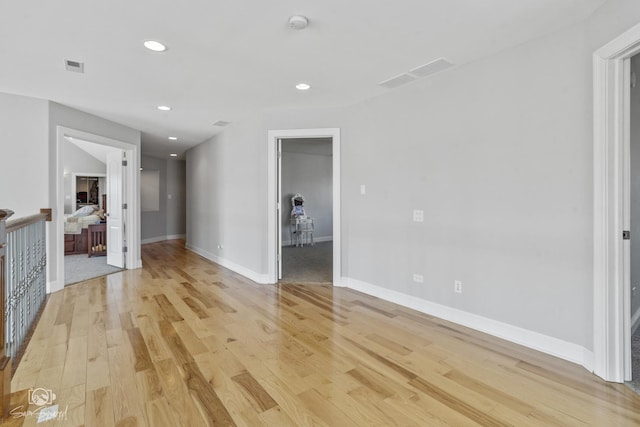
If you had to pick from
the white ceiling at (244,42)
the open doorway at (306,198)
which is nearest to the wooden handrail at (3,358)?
the white ceiling at (244,42)

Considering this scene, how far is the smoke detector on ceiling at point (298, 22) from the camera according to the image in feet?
7.00

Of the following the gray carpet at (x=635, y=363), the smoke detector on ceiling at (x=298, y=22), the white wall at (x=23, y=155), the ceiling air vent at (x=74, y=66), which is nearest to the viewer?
the gray carpet at (x=635, y=363)

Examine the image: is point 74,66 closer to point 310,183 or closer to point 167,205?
point 310,183

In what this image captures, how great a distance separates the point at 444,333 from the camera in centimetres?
273

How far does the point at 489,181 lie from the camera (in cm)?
271

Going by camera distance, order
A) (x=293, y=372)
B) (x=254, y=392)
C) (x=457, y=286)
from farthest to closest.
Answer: (x=457, y=286), (x=293, y=372), (x=254, y=392)

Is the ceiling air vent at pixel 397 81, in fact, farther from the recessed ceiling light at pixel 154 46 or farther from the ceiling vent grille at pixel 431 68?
the recessed ceiling light at pixel 154 46

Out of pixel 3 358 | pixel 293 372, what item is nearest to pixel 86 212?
pixel 3 358

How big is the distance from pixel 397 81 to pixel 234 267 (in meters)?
3.76

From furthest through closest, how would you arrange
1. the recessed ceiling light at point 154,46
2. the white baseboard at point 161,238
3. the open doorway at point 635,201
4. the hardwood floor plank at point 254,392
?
1. the white baseboard at point 161,238
2. the open doorway at point 635,201
3. the recessed ceiling light at point 154,46
4. the hardwood floor plank at point 254,392

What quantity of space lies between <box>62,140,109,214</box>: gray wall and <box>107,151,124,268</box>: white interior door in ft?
12.3

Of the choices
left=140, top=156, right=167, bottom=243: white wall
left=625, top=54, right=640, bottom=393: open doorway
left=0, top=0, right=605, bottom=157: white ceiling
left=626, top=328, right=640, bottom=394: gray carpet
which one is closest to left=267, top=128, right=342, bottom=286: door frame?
left=0, top=0, right=605, bottom=157: white ceiling

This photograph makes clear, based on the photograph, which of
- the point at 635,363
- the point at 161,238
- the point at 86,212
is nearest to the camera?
the point at 635,363

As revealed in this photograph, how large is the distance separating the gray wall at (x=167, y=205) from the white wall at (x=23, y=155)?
4.67m
